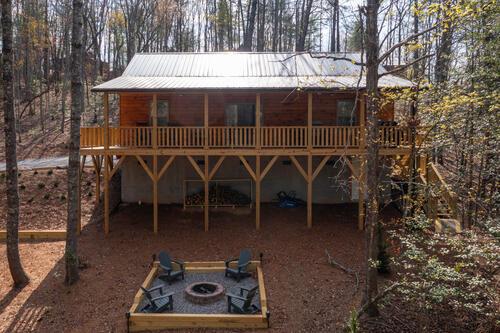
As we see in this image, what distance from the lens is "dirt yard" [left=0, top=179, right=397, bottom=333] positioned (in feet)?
29.6

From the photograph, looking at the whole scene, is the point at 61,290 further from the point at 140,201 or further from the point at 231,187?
the point at 231,187

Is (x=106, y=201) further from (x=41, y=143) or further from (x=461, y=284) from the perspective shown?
(x=41, y=143)

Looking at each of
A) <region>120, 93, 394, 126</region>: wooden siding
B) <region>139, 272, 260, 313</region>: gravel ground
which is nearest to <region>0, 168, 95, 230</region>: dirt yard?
<region>120, 93, 394, 126</region>: wooden siding

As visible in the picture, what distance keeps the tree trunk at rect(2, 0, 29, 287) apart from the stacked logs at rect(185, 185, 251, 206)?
7.11 m

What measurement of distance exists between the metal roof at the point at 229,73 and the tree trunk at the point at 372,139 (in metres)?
4.76

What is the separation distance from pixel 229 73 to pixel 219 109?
167 centimetres

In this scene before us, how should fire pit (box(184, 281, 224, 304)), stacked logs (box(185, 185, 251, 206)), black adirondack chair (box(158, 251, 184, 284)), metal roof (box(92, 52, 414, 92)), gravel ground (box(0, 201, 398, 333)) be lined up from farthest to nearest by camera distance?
1. stacked logs (box(185, 185, 251, 206))
2. metal roof (box(92, 52, 414, 92))
3. black adirondack chair (box(158, 251, 184, 284))
4. fire pit (box(184, 281, 224, 304))
5. gravel ground (box(0, 201, 398, 333))

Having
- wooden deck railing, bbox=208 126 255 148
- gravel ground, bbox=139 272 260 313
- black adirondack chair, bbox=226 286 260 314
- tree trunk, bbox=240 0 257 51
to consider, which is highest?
tree trunk, bbox=240 0 257 51

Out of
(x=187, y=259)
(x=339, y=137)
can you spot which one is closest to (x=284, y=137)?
(x=339, y=137)

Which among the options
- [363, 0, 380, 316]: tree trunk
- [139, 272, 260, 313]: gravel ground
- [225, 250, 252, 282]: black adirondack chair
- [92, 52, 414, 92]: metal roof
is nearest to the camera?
[363, 0, 380, 316]: tree trunk

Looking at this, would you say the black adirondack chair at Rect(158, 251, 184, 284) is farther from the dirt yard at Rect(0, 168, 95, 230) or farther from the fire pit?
the dirt yard at Rect(0, 168, 95, 230)

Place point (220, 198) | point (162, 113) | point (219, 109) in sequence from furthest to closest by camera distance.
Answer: point (219, 109), point (162, 113), point (220, 198)

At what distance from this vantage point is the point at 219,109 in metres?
17.0

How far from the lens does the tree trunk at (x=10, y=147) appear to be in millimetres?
10031
